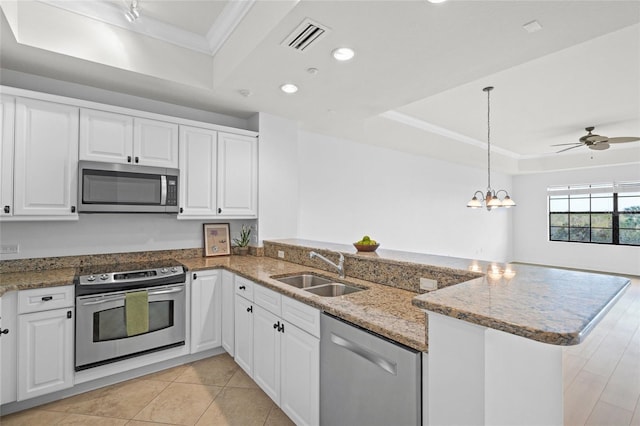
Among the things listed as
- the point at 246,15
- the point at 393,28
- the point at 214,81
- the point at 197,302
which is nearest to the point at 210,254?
the point at 197,302

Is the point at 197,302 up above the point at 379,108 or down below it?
below

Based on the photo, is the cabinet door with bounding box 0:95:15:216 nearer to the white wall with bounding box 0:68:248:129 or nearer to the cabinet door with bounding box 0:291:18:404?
the white wall with bounding box 0:68:248:129

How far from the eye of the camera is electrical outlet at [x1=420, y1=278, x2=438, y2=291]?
1.85m

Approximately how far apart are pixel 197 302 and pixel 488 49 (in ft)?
10.2

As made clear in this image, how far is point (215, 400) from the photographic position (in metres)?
2.34

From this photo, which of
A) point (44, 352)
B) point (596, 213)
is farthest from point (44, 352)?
point (596, 213)

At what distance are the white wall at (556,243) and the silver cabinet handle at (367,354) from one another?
9208mm

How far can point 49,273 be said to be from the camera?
254 centimetres

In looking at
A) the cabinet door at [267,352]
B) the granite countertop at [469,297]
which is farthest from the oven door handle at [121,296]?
the cabinet door at [267,352]

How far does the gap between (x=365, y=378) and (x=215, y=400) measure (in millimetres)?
1471

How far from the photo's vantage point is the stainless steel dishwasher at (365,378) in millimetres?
1265

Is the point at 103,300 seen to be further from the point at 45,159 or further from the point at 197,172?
the point at 197,172

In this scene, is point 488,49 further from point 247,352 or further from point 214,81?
point 247,352

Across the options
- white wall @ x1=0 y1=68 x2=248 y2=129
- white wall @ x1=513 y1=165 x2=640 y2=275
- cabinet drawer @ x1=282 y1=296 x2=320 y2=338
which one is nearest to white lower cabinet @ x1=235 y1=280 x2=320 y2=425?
cabinet drawer @ x1=282 y1=296 x2=320 y2=338
